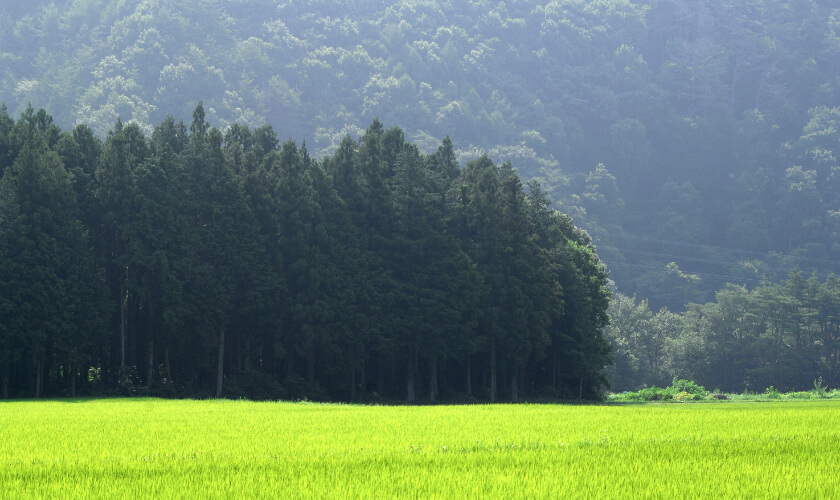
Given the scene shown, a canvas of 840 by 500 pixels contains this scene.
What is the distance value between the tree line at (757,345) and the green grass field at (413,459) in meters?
76.9

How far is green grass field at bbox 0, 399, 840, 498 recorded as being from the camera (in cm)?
1084

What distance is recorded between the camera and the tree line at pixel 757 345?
91.2 meters

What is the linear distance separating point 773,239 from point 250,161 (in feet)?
544

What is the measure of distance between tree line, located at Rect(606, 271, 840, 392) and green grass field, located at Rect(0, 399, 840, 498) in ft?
252

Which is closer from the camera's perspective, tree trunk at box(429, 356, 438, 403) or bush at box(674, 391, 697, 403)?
tree trunk at box(429, 356, 438, 403)

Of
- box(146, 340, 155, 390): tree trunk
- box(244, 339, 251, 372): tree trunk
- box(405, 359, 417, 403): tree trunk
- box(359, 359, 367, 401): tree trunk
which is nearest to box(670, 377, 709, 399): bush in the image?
box(405, 359, 417, 403): tree trunk

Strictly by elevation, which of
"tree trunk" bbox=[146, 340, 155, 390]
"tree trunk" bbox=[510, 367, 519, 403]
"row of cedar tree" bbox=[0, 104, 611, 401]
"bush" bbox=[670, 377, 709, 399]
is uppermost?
"row of cedar tree" bbox=[0, 104, 611, 401]

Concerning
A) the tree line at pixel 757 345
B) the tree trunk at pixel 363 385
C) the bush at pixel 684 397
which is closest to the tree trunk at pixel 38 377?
the tree trunk at pixel 363 385

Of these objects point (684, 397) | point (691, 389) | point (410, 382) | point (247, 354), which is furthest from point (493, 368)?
point (691, 389)

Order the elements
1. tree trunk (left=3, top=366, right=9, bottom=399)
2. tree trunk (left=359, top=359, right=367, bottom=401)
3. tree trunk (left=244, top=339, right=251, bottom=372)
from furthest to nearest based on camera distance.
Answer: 1. tree trunk (left=359, top=359, right=367, bottom=401)
2. tree trunk (left=244, top=339, right=251, bottom=372)
3. tree trunk (left=3, top=366, right=9, bottom=399)

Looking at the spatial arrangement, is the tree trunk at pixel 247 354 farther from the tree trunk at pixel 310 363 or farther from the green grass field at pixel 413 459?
the green grass field at pixel 413 459

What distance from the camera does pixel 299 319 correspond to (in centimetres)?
4509

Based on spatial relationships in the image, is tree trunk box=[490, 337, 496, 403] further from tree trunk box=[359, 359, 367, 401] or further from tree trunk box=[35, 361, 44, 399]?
tree trunk box=[35, 361, 44, 399]

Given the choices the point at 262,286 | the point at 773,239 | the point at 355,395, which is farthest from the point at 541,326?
the point at 773,239
